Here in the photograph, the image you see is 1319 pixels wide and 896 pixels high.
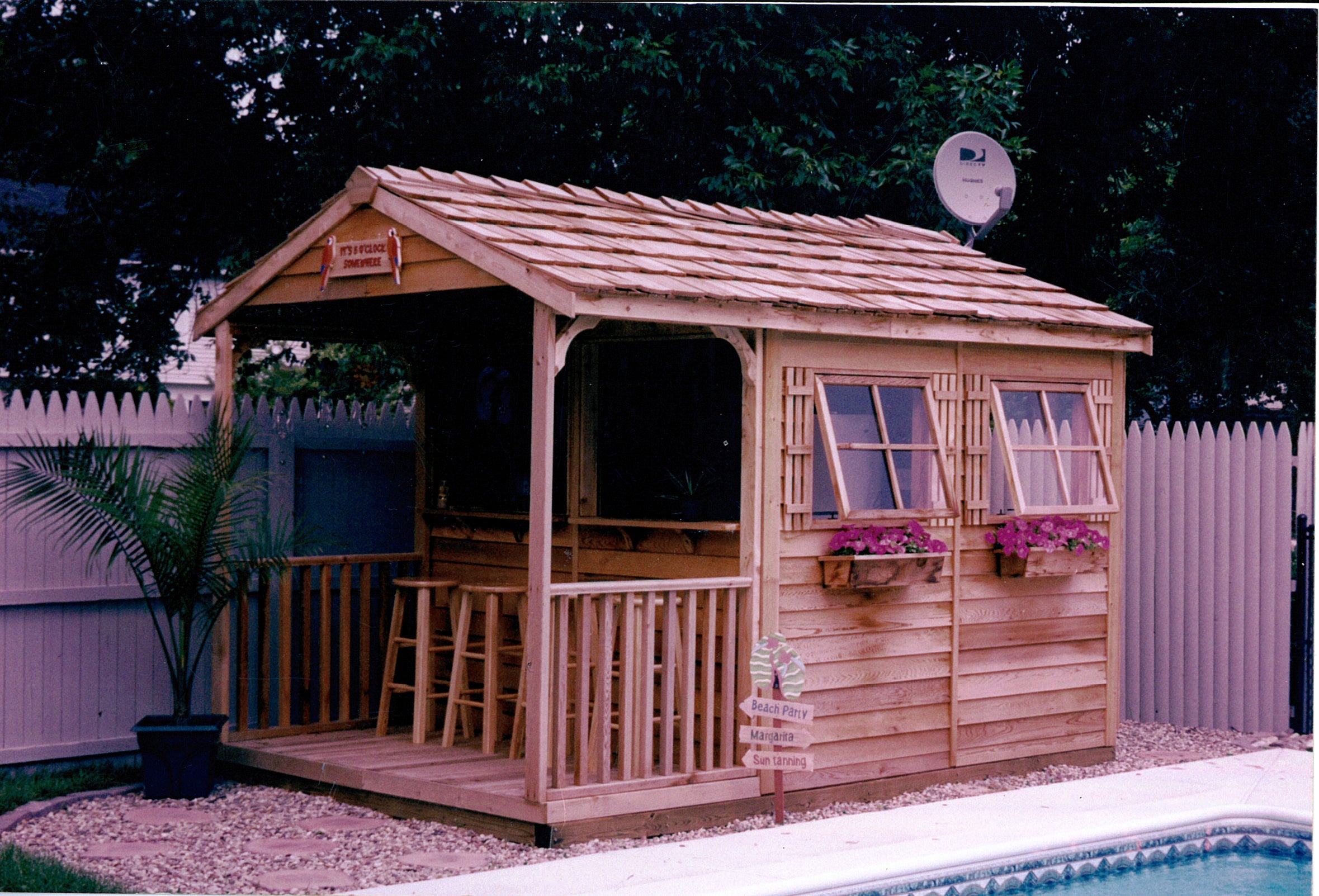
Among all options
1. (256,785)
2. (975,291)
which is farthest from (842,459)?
(256,785)

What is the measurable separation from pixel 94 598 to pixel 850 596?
3.63 metres

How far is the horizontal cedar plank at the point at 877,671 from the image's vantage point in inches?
266

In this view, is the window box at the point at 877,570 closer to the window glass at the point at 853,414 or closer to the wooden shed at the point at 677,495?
the wooden shed at the point at 677,495

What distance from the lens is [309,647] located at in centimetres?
779

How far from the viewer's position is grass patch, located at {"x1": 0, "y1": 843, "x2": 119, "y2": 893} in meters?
5.07

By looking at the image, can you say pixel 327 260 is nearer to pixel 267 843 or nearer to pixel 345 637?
pixel 345 637

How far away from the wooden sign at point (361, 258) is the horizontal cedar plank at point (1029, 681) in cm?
349

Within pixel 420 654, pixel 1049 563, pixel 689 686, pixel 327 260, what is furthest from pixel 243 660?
pixel 1049 563

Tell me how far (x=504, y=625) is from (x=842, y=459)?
215 cm

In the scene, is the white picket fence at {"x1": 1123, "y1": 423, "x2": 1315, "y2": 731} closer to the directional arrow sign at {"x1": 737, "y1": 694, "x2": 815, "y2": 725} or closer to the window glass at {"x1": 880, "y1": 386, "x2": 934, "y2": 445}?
the window glass at {"x1": 880, "y1": 386, "x2": 934, "y2": 445}

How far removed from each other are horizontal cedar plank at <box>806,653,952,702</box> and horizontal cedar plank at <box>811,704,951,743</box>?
15 centimetres

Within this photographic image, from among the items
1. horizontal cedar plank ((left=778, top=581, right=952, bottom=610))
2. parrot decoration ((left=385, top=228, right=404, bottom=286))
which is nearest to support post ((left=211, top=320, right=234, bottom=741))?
parrot decoration ((left=385, top=228, right=404, bottom=286))

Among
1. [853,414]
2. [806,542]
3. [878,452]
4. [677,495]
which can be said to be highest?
[853,414]

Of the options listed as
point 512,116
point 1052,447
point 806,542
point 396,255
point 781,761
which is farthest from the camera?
point 512,116
